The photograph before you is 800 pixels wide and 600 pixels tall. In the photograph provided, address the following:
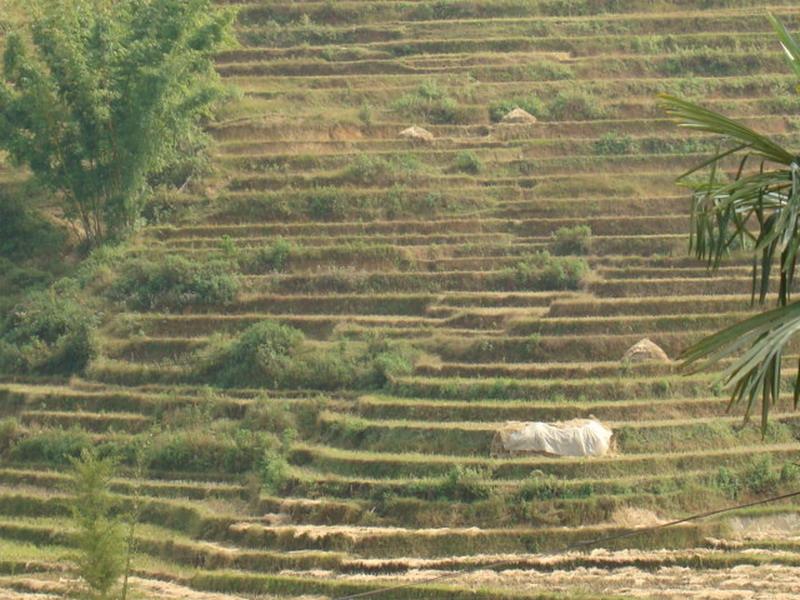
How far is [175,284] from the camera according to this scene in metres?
25.7

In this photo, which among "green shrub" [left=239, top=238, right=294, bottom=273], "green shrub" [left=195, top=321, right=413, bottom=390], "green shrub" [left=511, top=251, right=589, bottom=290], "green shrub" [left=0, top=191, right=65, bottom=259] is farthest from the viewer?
"green shrub" [left=0, top=191, right=65, bottom=259]

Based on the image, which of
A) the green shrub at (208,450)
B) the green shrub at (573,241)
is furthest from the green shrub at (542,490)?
the green shrub at (573,241)

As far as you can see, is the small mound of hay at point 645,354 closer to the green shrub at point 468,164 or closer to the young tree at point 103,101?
the green shrub at point 468,164

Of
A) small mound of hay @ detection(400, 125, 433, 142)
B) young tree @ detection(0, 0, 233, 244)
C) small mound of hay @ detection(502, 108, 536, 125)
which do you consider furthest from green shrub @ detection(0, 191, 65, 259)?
small mound of hay @ detection(502, 108, 536, 125)

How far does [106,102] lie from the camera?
26.7m

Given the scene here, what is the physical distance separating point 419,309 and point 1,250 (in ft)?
29.6

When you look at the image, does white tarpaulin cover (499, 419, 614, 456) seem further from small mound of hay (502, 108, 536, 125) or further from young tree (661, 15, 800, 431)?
young tree (661, 15, 800, 431)

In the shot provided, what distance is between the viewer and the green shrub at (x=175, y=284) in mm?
25391

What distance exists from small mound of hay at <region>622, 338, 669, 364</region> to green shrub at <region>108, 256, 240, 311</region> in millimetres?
7220

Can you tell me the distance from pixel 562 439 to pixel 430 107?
12.5 m

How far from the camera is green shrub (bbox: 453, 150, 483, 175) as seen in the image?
28.5 m

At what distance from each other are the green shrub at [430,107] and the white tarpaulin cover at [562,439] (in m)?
11.9

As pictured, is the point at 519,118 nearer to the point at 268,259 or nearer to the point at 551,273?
the point at 551,273

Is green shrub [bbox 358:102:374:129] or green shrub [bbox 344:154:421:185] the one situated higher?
green shrub [bbox 358:102:374:129]
